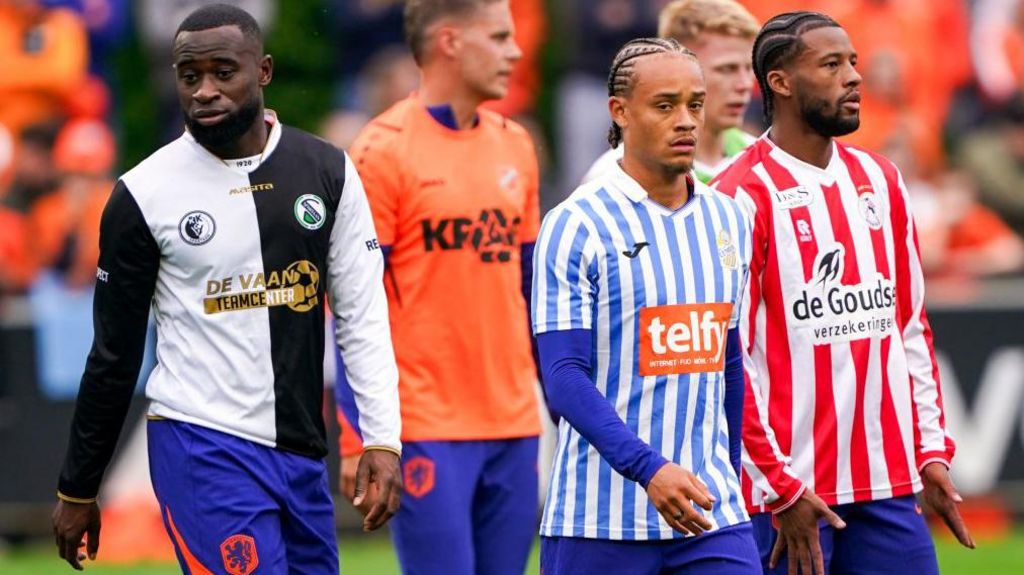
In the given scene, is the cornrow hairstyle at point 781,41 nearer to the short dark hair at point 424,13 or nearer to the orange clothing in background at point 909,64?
the short dark hair at point 424,13

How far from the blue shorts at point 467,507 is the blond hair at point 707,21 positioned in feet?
5.76

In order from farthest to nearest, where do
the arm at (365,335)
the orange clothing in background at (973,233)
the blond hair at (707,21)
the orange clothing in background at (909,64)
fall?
1. the orange clothing in background at (909,64)
2. the orange clothing in background at (973,233)
3. the blond hair at (707,21)
4. the arm at (365,335)

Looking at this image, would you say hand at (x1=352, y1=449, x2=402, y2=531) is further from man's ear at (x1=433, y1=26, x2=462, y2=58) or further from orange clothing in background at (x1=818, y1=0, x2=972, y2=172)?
orange clothing in background at (x1=818, y1=0, x2=972, y2=172)

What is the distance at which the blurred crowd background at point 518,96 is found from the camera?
Answer: 13.4 metres

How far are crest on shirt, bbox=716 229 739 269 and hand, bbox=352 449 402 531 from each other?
1.24 m

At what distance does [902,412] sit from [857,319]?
14.6 inches

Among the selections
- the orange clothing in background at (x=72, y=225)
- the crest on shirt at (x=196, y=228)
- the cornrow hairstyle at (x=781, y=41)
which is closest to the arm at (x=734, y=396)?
the cornrow hairstyle at (x=781, y=41)

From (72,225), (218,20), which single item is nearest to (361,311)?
(218,20)

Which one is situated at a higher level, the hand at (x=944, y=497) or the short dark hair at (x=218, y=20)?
the short dark hair at (x=218, y=20)

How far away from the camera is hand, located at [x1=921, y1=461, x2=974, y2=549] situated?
6152 millimetres

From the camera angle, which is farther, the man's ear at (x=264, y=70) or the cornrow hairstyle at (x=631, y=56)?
the man's ear at (x=264, y=70)

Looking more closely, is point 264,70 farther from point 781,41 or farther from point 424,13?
point 424,13

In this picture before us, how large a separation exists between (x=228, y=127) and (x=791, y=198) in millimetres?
1814

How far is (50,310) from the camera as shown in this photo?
12.1 m
